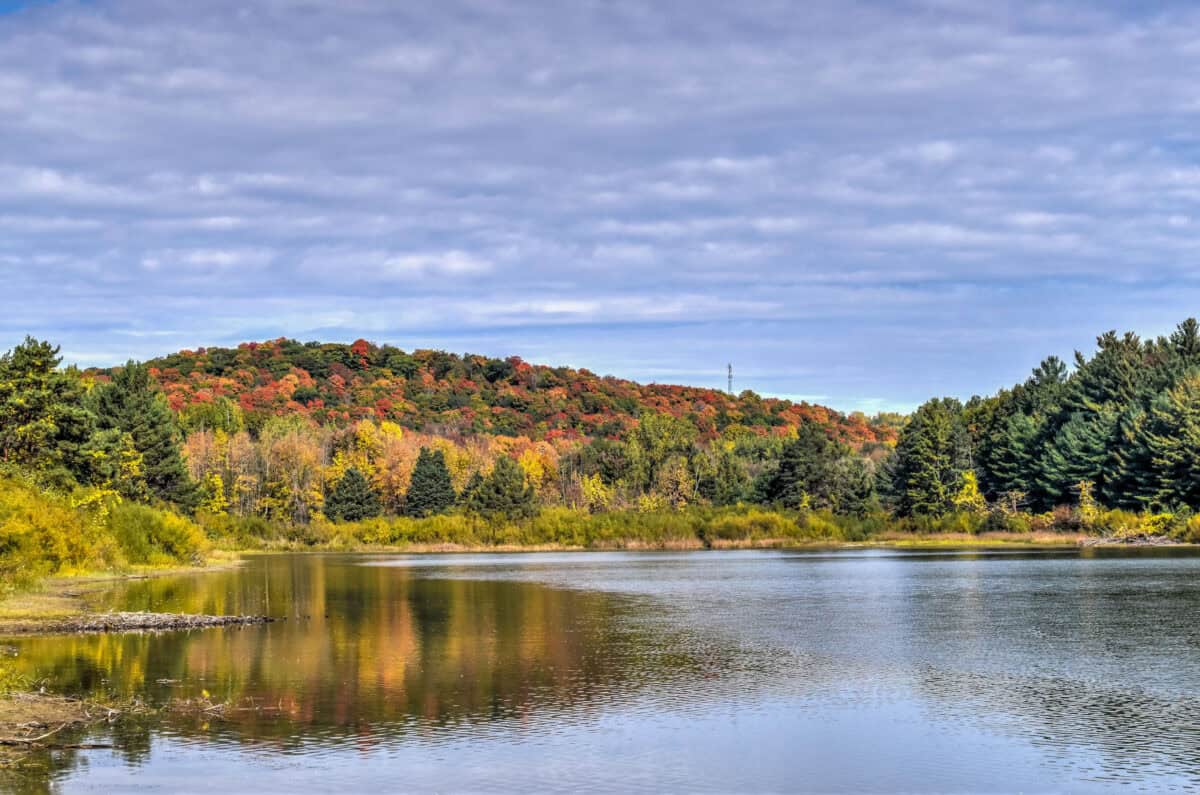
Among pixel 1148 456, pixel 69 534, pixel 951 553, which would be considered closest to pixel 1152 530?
pixel 1148 456

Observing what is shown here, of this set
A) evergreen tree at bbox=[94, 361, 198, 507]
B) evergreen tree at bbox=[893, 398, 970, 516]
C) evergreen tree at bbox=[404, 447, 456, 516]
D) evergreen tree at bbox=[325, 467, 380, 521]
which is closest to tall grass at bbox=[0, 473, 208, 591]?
evergreen tree at bbox=[94, 361, 198, 507]

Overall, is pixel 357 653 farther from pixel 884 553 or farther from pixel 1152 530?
pixel 1152 530

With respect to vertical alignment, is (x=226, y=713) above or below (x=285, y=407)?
below

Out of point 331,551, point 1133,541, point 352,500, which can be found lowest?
point 331,551

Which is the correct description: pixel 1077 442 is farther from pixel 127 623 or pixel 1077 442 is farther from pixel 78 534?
pixel 127 623

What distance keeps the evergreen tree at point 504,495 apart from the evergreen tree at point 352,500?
1336 cm

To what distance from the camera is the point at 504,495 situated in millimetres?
127562

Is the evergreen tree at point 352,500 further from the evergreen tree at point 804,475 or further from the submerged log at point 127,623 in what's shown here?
the submerged log at point 127,623

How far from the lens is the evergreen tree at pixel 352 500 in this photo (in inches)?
5246

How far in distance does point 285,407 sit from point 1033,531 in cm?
11836

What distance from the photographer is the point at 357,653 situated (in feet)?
111

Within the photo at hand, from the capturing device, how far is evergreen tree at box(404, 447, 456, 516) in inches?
5335

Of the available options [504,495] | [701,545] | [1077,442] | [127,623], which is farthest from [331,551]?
[127,623]

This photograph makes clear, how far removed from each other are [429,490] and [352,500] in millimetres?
8200
